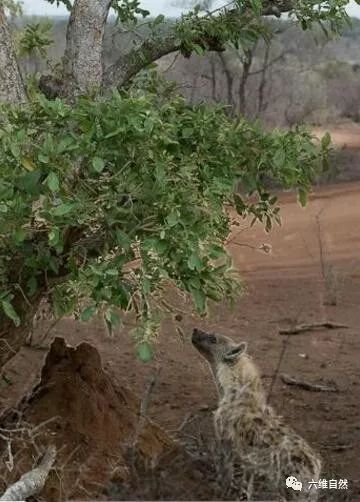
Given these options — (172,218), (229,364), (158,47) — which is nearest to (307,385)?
(229,364)

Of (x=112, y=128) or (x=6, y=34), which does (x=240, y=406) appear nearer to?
(x=112, y=128)

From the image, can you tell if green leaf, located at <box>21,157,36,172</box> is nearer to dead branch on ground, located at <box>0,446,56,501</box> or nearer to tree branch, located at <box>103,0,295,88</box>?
dead branch on ground, located at <box>0,446,56,501</box>

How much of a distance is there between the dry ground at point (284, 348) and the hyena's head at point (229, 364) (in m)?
0.17

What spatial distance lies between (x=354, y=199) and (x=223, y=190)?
11.2m

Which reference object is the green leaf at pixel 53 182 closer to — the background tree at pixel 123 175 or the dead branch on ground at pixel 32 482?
the background tree at pixel 123 175

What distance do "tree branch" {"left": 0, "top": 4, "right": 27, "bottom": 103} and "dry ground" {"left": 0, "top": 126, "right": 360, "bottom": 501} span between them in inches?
60.9

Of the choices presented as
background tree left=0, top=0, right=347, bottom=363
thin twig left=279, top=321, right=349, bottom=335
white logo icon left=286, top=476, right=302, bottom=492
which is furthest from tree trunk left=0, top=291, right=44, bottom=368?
thin twig left=279, top=321, right=349, bottom=335

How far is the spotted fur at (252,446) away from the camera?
4.51m

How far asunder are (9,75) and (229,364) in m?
1.88

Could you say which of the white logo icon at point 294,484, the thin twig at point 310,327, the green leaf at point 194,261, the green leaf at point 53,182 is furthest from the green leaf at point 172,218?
the thin twig at point 310,327

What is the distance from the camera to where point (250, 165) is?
4.64 meters

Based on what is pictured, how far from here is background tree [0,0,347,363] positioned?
3.89 m

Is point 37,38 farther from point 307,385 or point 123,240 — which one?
point 307,385

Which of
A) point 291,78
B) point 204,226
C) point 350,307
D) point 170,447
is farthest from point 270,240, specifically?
point 291,78
